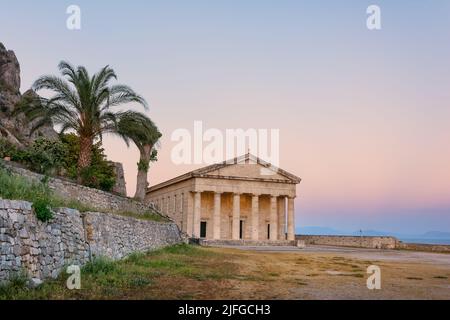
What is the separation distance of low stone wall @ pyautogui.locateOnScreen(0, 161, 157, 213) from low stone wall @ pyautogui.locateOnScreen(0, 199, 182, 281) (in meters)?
1.57

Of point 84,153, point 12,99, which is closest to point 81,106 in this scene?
point 84,153

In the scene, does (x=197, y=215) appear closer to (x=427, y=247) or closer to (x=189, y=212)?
(x=189, y=212)

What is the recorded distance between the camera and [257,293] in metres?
10.1

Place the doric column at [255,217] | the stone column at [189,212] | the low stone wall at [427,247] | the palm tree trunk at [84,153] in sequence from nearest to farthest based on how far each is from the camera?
the palm tree trunk at [84,153]
the low stone wall at [427,247]
the stone column at [189,212]
the doric column at [255,217]

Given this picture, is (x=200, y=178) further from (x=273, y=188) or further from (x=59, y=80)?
(x=59, y=80)

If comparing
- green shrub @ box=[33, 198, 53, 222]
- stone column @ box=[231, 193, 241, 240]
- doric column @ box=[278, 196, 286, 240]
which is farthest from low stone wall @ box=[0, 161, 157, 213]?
doric column @ box=[278, 196, 286, 240]

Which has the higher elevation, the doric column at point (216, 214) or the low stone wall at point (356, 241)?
the doric column at point (216, 214)

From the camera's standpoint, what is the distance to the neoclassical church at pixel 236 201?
50844 mm

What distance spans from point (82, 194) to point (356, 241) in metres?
34.9

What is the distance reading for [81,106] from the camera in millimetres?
23875

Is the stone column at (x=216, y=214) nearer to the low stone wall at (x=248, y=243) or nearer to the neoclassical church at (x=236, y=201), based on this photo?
the neoclassical church at (x=236, y=201)

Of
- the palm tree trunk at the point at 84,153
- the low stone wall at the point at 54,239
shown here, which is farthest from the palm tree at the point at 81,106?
the low stone wall at the point at 54,239

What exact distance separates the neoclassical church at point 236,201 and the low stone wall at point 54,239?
33802 millimetres
